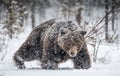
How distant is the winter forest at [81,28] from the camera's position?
5.99 meters

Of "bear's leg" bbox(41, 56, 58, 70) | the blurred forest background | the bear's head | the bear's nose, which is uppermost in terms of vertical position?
the bear's head

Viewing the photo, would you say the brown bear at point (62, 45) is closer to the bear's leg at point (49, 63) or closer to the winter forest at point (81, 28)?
the bear's leg at point (49, 63)

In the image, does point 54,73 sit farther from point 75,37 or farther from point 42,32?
point 42,32

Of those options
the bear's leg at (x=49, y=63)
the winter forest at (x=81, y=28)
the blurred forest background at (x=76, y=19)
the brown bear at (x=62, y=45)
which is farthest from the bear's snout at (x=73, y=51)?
the blurred forest background at (x=76, y=19)

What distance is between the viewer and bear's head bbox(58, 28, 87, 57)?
6574mm

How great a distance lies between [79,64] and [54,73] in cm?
147

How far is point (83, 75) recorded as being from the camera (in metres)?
5.45

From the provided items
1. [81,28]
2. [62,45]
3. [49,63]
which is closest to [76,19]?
[81,28]

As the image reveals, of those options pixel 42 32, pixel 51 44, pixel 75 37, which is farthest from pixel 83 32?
pixel 42 32

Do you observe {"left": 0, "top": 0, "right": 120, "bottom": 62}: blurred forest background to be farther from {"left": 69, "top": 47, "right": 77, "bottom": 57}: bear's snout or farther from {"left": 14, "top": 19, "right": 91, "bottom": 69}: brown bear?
{"left": 69, "top": 47, "right": 77, "bottom": 57}: bear's snout

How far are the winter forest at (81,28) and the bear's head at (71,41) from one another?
0.34m

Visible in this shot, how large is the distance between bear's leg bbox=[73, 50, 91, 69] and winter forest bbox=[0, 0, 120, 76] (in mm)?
128

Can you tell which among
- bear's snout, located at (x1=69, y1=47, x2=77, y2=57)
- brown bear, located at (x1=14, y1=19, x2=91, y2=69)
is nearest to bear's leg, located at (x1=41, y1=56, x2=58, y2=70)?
brown bear, located at (x1=14, y1=19, x2=91, y2=69)

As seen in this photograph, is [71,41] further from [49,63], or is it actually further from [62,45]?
[49,63]
